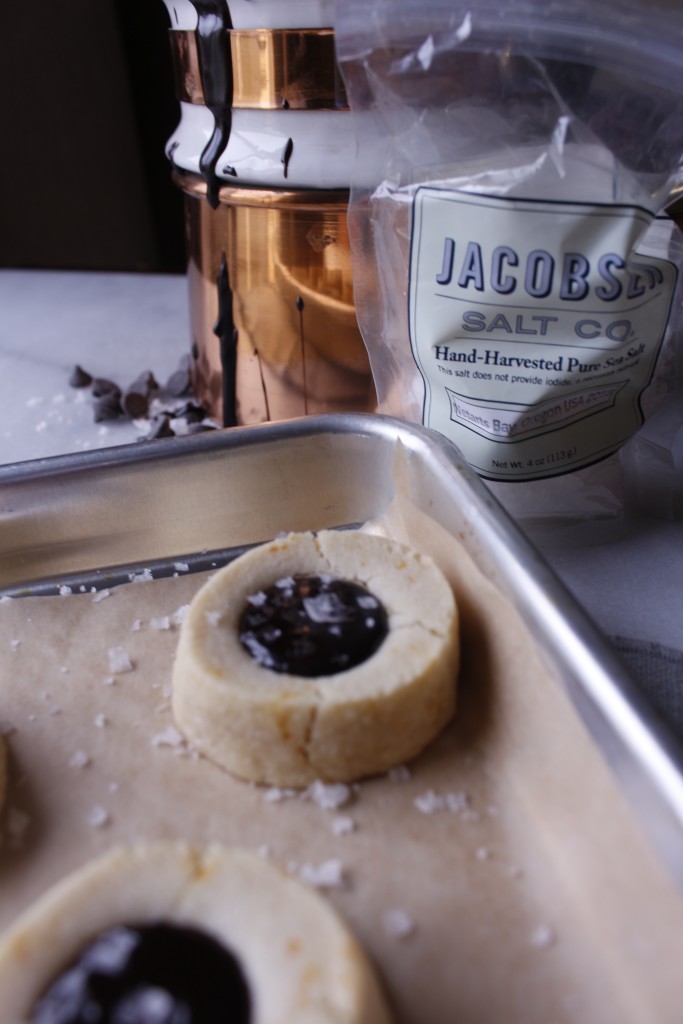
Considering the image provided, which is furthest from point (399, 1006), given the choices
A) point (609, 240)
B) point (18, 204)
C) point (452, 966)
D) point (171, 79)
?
point (18, 204)

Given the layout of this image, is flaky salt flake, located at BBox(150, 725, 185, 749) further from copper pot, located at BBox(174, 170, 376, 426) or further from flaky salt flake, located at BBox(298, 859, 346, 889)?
copper pot, located at BBox(174, 170, 376, 426)

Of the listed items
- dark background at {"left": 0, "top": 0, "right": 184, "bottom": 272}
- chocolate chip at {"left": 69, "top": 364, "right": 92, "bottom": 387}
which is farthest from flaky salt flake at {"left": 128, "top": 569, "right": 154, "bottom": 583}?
dark background at {"left": 0, "top": 0, "right": 184, "bottom": 272}

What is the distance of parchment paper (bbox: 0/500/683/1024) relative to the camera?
0.55 m

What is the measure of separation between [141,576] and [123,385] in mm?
644

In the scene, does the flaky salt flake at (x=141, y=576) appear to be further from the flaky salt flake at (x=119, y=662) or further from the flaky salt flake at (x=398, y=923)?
the flaky salt flake at (x=398, y=923)

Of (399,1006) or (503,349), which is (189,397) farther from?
(399,1006)

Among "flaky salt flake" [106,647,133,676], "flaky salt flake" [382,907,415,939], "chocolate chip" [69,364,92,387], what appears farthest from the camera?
"chocolate chip" [69,364,92,387]

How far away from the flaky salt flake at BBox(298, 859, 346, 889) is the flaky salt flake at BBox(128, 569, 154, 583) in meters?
0.37

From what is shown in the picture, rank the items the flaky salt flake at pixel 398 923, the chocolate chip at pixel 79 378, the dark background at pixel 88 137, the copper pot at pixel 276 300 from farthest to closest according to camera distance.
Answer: the dark background at pixel 88 137 → the chocolate chip at pixel 79 378 → the copper pot at pixel 276 300 → the flaky salt flake at pixel 398 923

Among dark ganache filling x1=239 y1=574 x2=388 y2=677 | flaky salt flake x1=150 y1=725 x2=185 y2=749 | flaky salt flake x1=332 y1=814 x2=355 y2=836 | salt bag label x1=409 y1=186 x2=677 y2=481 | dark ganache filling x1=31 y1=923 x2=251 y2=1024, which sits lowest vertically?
flaky salt flake x1=150 y1=725 x2=185 y2=749

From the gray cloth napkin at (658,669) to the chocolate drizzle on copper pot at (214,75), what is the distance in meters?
0.70

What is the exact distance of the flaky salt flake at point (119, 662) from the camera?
796 mm

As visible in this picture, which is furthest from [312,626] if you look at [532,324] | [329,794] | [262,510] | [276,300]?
[276,300]

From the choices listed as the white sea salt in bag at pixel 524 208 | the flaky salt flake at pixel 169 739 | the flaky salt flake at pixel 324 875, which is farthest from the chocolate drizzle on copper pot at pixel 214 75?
the flaky salt flake at pixel 324 875
